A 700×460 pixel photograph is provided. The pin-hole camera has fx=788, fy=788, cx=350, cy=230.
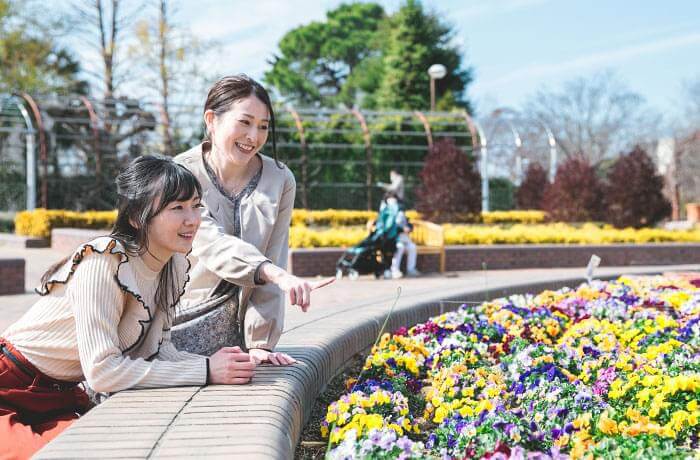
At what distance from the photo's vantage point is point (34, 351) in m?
2.67

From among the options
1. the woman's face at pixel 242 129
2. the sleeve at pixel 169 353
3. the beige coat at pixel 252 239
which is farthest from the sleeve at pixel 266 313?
the sleeve at pixel 169 353

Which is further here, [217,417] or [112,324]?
[112,324]

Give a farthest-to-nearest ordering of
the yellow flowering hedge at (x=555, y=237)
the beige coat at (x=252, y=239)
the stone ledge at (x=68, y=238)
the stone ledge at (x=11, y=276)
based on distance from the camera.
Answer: the stone ledge at (x=68, y=238), the yellow flowering hedge at (x=555, y=237), the stone ledge at (x=11, y=276), the beige coat at (x=252, y=239)

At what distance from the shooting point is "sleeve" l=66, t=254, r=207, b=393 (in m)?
2.52

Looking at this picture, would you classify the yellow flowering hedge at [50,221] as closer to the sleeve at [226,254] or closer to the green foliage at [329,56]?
the sleeve at [226,254]

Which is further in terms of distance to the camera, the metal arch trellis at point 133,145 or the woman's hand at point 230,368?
the metal arch trellis at point 133,145

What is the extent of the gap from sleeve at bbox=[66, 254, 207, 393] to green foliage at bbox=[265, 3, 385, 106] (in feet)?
127

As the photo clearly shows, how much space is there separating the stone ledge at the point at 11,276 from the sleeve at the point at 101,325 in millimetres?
6883

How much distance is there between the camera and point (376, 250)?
11.2m

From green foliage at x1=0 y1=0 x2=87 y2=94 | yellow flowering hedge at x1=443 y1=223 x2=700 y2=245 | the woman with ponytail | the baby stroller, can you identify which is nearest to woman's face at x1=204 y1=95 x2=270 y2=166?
the woman with ponytail

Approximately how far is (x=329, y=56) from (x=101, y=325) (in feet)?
142

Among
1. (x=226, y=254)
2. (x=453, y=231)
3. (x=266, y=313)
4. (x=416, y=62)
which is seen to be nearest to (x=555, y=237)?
(x=453, y=231)

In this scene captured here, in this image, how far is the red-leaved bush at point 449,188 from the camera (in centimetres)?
1783

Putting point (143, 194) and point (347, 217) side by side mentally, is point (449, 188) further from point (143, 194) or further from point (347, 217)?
point (143, 194)
